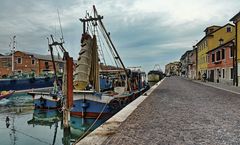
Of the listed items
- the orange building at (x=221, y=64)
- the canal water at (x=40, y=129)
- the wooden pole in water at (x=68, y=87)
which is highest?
the orange building at (x=221, y=64)

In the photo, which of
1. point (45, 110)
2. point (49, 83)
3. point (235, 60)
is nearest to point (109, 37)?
point (45, 110)

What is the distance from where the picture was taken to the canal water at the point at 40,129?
1236 cm

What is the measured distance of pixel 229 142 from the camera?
6.18 metres

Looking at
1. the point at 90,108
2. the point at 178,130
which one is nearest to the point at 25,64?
A: the point at 90,108

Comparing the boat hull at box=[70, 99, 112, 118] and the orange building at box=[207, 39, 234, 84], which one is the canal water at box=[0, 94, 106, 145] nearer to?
the boat hull at box=[70, 99, 112, 118]

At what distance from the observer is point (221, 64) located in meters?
40.2

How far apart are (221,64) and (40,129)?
104ft

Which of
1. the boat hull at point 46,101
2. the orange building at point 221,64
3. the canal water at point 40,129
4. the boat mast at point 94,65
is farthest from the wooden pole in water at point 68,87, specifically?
the orange building at point 221,64

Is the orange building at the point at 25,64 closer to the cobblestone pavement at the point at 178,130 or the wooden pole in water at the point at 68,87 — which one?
the wooden pole in water at the point at 68,87

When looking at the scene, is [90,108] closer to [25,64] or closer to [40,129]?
[40,129]

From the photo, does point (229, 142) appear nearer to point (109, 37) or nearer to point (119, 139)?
point (119, 139)

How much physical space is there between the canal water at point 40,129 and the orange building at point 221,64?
79.5ft

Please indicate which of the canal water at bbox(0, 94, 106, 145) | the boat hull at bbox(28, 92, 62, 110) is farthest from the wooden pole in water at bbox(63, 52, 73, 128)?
the boat hull at bbox(28, 92, 62, 110)

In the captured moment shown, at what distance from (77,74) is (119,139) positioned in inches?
480
